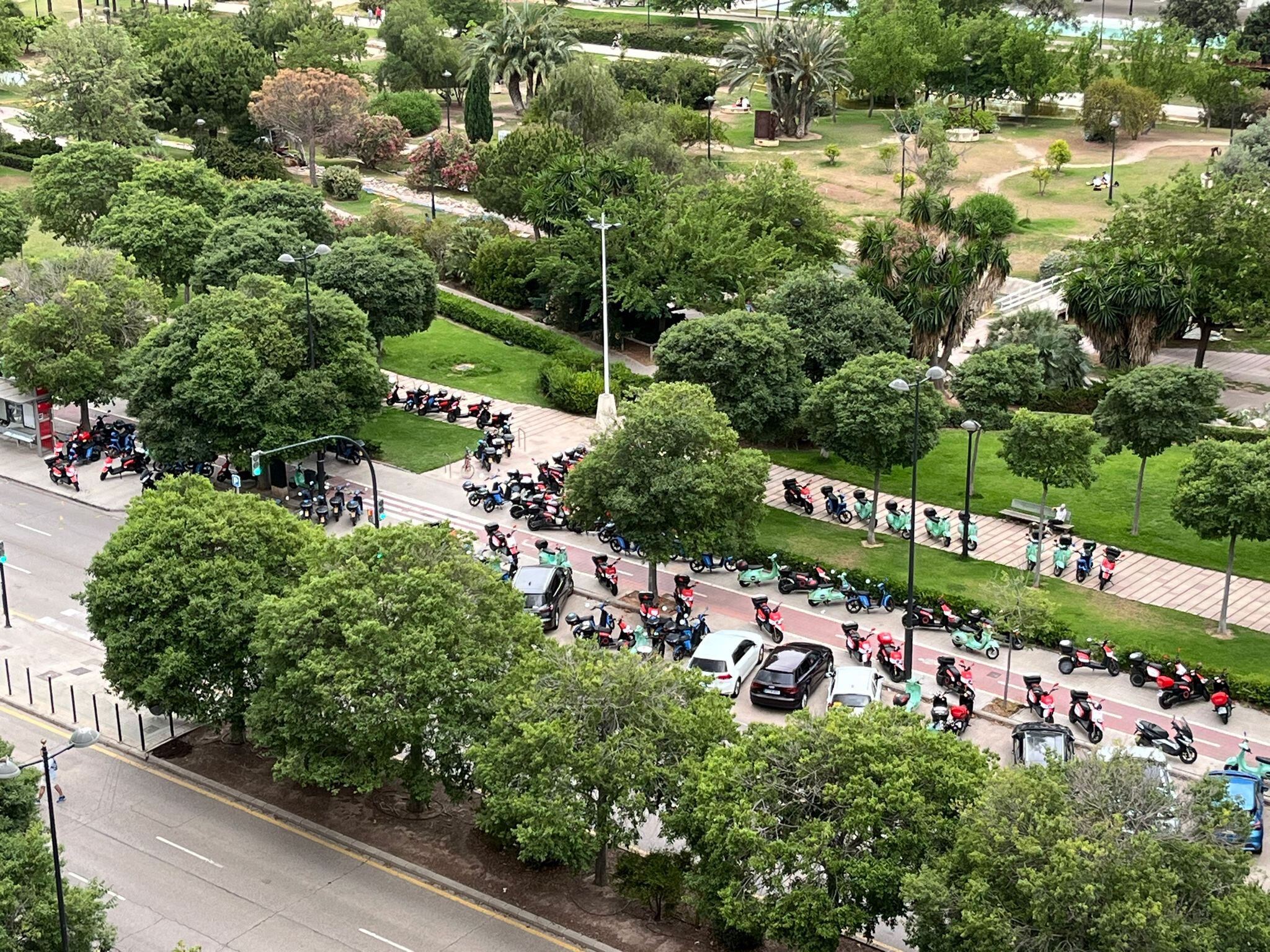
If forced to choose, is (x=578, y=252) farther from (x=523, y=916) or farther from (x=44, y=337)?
(x=523, y=916)

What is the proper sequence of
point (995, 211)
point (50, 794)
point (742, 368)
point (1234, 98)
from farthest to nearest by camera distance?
point (1234, 98) → point (995, 211) → point (742, 368) → point (50, 794)

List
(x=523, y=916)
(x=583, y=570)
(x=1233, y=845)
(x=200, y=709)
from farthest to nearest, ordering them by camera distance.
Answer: (x=583, y=570), (x=200, y=709), (x=523, y=916), (x=1233, y=845)

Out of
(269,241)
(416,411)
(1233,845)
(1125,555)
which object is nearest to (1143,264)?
(1125,555)

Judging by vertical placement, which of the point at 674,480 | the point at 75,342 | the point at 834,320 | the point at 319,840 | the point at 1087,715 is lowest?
the point at 319,840

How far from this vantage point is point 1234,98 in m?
117

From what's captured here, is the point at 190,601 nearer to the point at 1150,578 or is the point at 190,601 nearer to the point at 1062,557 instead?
the point at 1062,557

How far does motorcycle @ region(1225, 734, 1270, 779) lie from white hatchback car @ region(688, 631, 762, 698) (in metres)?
12.9

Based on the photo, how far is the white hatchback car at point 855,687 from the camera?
43062 millimetres

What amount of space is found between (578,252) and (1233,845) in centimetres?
5004

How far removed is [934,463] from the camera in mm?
62500

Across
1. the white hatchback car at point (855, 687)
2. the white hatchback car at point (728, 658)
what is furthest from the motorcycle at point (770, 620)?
the white hatchback car at point (855, 687)

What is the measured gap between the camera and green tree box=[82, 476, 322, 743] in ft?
130

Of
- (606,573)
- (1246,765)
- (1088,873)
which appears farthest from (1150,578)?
(1088,873)

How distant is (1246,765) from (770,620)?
561 inches
